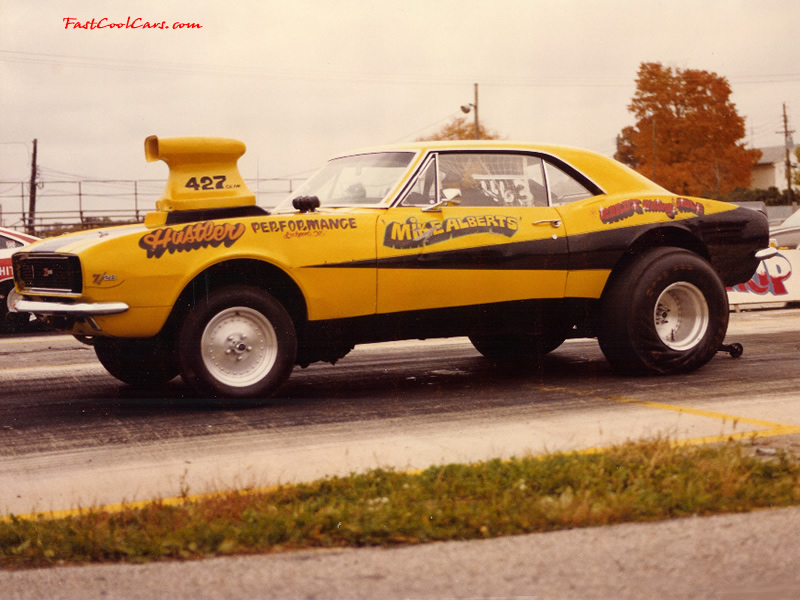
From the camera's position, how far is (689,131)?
49062 mm

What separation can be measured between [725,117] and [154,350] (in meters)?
46.8

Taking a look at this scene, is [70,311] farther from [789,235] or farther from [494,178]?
[789,235]

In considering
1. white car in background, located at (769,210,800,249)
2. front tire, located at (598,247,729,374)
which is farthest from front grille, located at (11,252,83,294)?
white car in background, located at (769,210,800,249)

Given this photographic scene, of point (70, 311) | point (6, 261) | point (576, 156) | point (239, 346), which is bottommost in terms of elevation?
point (239, 346)

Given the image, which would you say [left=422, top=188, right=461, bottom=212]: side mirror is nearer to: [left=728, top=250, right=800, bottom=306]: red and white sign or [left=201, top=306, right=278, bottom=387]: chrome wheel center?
[left=201, top=306, right=278, bottom=387]: chrome wheel center

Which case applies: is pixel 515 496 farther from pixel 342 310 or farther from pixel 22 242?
pixel 22 242

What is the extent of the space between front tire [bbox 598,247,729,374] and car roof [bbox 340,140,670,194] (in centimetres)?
56

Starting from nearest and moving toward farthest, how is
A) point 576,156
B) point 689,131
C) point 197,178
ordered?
point 197,178 → point 576,156 → point 689,131

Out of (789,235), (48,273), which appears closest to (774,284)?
(789,235)

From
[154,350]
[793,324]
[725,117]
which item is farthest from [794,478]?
[725,117]

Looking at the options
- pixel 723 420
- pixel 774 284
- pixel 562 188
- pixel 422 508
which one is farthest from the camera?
pixel 774 284

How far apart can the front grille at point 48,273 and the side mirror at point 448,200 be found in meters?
2.25

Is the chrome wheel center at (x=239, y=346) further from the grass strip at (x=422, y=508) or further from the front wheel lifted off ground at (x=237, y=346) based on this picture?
the grass strip at (x=422, y=508)

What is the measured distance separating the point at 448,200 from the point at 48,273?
2602mm
